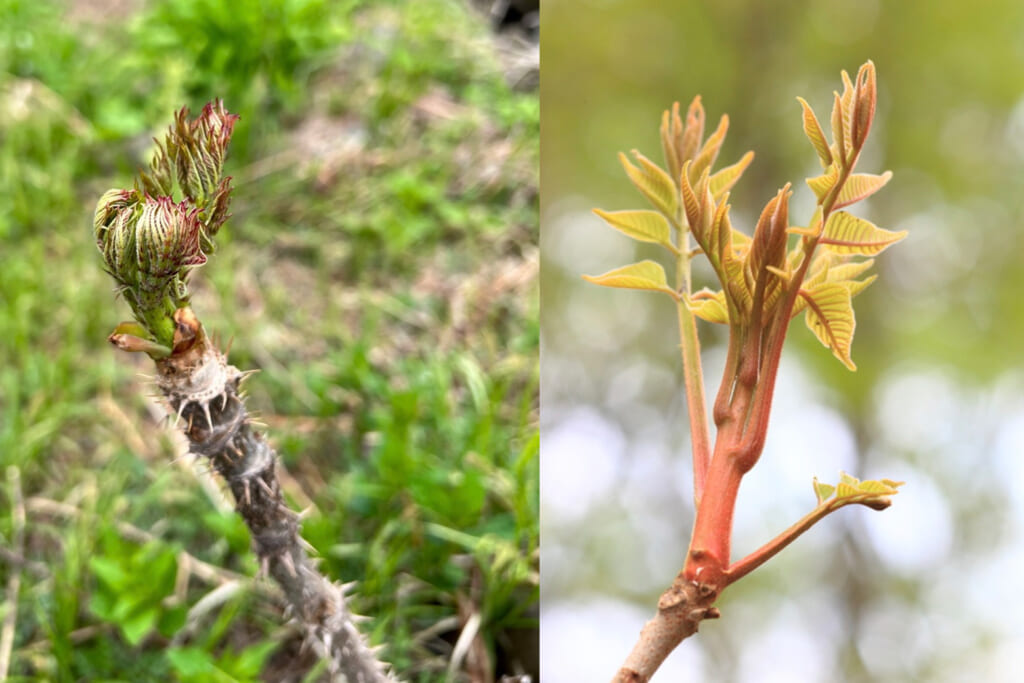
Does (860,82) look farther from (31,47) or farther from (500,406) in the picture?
(31,47)

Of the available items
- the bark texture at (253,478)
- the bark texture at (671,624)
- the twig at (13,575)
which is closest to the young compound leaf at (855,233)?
the bark texture at (671,624)

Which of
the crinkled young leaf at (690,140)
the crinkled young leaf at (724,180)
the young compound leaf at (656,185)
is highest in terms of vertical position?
the crinkled young leaf at (690,140)

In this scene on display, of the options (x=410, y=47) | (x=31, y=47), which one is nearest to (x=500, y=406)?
(x=410, y=47)

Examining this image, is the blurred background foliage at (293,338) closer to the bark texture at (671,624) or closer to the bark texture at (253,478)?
the bark texture at (253,478)

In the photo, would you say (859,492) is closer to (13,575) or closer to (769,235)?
(769,235)

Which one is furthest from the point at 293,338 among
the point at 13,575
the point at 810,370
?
the point at 810,370

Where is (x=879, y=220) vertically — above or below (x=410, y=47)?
below
